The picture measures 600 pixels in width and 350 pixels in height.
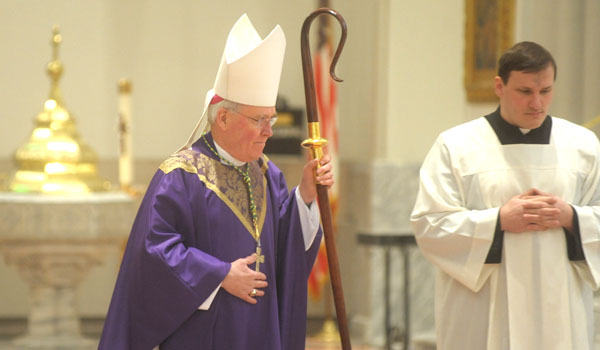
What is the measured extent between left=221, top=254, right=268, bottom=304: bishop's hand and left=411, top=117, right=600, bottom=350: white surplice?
920 millimetres

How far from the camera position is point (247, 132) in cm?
378


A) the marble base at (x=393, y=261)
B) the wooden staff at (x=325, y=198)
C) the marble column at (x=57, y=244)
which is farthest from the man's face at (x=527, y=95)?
the marble base at (x=393, y=261)

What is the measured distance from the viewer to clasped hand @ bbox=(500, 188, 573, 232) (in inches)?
158

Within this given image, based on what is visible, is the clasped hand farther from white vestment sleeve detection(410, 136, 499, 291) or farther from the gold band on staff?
the gold band on staff

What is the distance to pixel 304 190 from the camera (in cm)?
389

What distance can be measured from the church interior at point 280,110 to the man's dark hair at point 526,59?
2.04 meters

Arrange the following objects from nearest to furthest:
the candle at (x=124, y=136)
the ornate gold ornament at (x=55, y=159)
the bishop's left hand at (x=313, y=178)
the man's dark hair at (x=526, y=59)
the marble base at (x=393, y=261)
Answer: the bishop's left hand at (x=313, y=178), the man's dark hair at (x=526, y=59), the ornate gold ornament at (x=55, y=159), the candle at (x=124, y=136), the marble base at (x=393, y=261)

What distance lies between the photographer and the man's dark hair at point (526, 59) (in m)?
4.04

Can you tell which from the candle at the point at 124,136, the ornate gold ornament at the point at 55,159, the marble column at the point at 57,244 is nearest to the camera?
the marble column at the point at 57,244

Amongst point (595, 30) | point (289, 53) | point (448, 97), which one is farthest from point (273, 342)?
point (289, 53)

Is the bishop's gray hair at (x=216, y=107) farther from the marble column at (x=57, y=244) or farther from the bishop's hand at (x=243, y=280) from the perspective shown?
the marble column at (x=57, y=244)

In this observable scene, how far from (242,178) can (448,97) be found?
4.99m

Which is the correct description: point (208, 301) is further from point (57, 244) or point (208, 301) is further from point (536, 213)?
point (57, 244)

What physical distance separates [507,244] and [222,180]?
125 cm
